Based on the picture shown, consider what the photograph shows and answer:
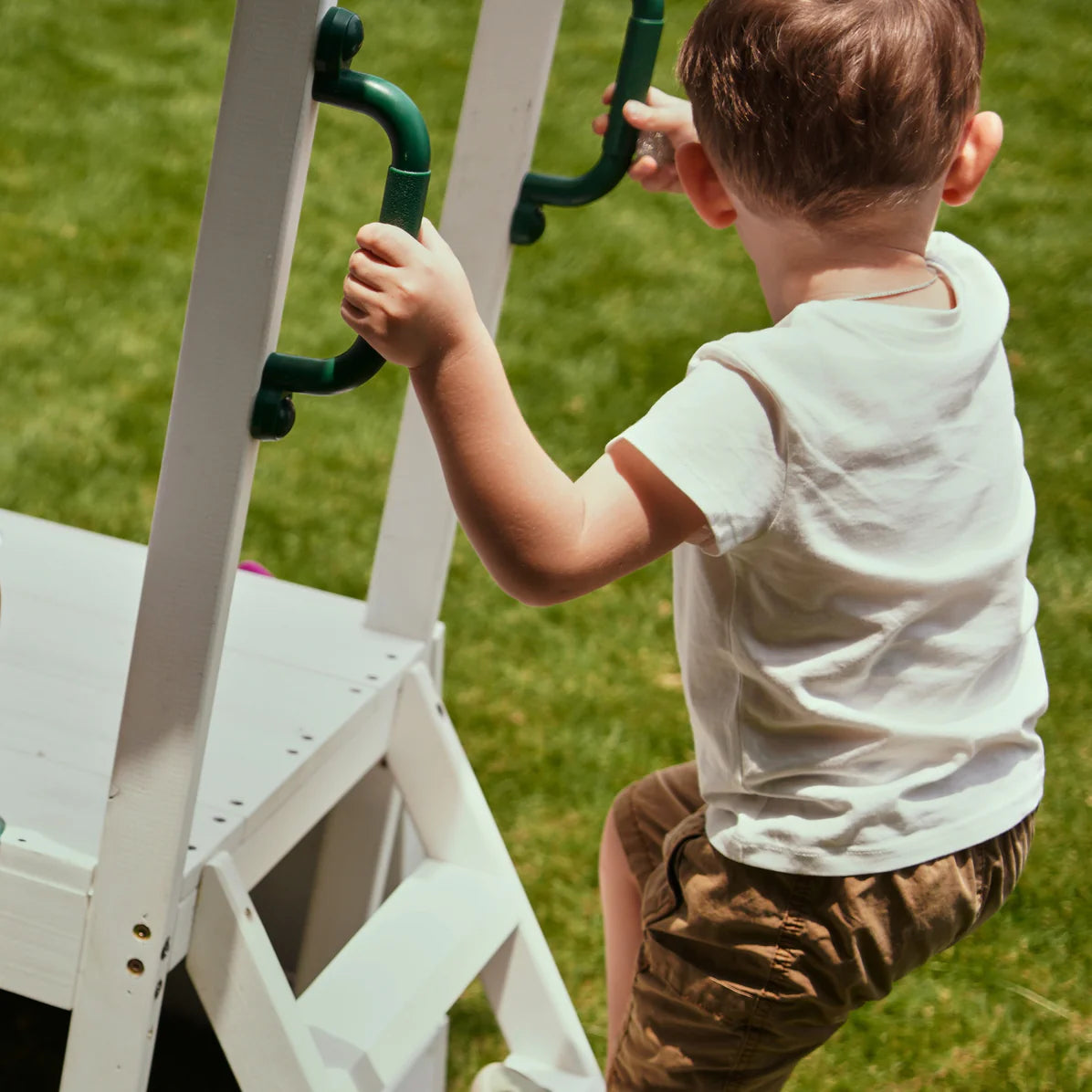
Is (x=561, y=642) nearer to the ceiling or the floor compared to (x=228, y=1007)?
nearer to the floor

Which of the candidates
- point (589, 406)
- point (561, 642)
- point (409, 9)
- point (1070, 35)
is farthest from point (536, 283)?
point (1070, 35)

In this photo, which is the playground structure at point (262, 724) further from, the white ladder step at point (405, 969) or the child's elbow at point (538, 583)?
the child's elbow at point (538, 583)

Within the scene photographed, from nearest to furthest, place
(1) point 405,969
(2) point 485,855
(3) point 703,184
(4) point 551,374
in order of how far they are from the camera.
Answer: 1. (3) point 703,184
2. (1) point 405,969
3. (2) point 485,855
4. (4) point 551,374

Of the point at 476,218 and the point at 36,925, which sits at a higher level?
the point at 476,218

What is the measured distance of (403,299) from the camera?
3.19 feet

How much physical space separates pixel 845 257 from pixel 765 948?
1.66 feet

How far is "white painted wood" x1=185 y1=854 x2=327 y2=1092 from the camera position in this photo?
1287 mm

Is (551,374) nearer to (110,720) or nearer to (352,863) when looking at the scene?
(352,863)

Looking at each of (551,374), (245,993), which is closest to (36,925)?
(245,993)

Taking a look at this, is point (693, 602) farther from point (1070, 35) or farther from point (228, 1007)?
point (1070, 35)

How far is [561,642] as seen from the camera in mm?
2611

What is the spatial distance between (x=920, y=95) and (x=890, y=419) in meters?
0.22

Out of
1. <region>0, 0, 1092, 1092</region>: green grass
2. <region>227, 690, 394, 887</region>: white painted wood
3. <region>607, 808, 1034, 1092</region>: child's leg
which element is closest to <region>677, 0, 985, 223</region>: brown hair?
<region>607, 808, 1034, 1092</region>: child's leg

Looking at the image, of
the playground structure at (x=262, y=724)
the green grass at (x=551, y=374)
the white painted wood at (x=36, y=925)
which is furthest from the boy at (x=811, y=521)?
the green grass at (x=551, y=374)
